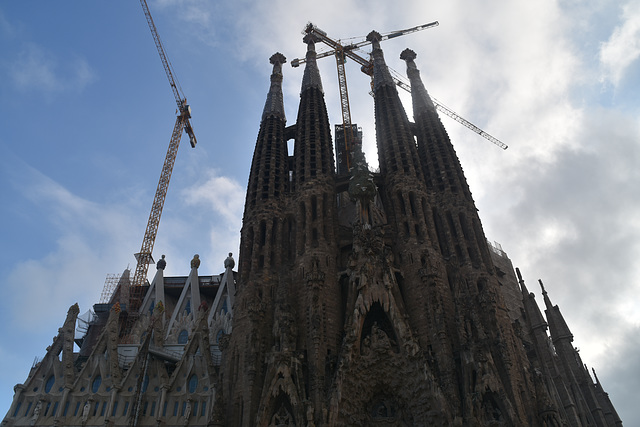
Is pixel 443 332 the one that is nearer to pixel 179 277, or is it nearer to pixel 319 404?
pixel 319 404

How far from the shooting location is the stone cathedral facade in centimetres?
2566

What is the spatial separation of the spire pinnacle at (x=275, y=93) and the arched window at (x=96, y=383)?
82.9 ft

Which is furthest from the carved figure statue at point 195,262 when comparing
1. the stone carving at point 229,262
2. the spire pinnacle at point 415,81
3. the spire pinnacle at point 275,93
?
the spire pinnacle at point 415,81

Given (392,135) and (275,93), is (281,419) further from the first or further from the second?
(275,93)

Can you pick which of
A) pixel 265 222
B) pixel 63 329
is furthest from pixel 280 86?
pixel 63 329

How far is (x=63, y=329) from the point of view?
37.7 metres

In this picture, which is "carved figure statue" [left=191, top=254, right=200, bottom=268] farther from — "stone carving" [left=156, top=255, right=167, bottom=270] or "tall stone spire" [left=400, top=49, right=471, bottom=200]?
"tall stone spire" [left=400, top=49, right=471, bottom=200]

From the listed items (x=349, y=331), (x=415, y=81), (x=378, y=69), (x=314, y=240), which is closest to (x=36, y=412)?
(x=314, y=240)

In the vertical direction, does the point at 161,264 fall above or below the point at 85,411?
above

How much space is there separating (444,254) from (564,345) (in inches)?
615

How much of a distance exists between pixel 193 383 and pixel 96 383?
753 cm

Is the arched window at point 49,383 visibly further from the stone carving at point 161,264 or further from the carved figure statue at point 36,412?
the stone carving at point 161,264

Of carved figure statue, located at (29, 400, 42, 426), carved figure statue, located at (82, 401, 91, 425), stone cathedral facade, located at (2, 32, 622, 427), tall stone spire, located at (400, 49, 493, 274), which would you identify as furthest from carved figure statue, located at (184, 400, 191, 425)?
tall stone spire, located at (400, 49, 493, 274)

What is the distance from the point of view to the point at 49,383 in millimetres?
34938
